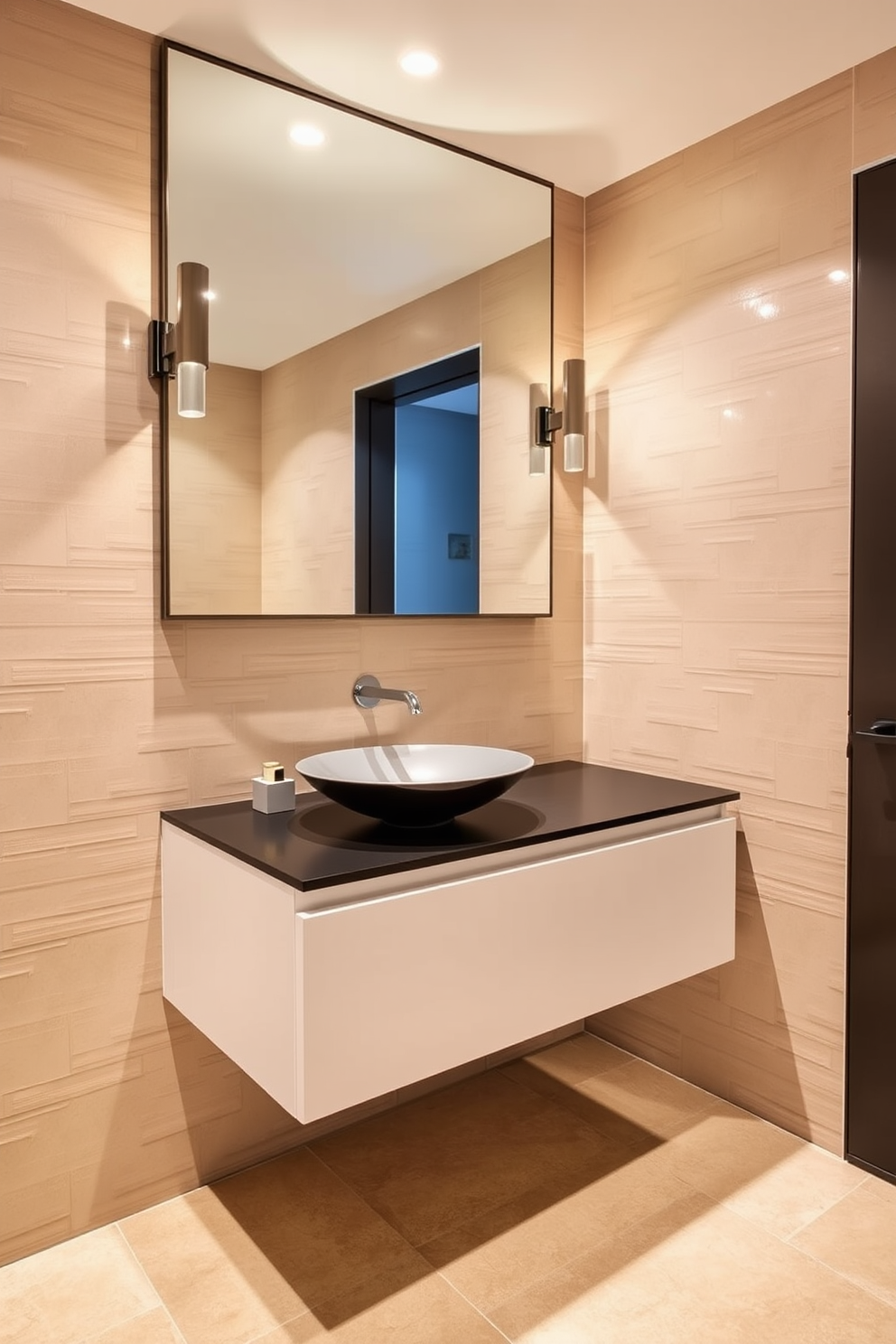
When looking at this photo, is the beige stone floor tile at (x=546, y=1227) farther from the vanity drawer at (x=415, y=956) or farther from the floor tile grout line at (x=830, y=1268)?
the vanity drawer at (x=415, y=956)

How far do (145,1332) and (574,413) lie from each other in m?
2.14

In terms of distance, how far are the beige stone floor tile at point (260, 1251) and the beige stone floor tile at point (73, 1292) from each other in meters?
0.04

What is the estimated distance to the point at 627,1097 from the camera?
2.34m

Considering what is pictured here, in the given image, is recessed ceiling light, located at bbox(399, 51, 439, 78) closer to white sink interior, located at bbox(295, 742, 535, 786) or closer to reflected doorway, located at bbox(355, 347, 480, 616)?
reflected doorway, located at bbox(355, 347, 480, 616)

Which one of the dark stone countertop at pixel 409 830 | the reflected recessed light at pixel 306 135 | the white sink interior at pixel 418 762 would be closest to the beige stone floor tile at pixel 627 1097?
the dark stone countertop at pixel 409 830

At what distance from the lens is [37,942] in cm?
177

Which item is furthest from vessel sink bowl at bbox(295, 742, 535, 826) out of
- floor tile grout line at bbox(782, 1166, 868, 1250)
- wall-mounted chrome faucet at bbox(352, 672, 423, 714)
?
floor tile grout line at bbox(782, 1166, 868, 1250)

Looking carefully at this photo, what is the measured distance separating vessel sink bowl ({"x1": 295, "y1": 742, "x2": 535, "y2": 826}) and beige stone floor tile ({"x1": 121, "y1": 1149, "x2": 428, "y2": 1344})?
2.70 feet

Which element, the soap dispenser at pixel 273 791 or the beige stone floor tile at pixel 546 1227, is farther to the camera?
the soap dispenser at pixel 273 791

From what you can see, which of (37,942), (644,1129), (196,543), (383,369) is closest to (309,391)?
(383,369)

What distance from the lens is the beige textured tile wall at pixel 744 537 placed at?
2.04m

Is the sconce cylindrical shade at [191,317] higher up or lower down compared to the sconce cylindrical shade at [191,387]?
higher up

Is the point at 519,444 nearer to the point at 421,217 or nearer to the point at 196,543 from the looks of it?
the point at 421,217

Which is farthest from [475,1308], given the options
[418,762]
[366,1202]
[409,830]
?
[418,762]
